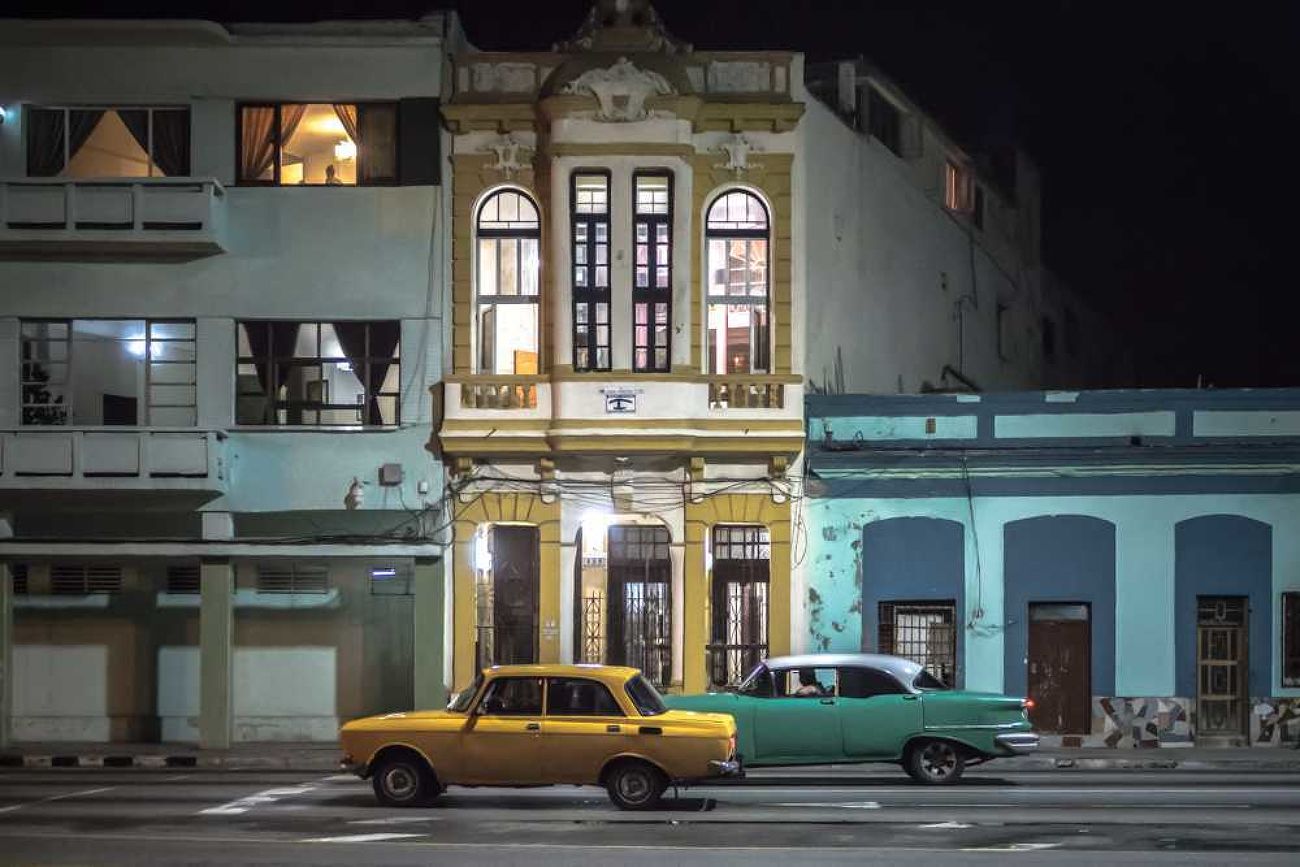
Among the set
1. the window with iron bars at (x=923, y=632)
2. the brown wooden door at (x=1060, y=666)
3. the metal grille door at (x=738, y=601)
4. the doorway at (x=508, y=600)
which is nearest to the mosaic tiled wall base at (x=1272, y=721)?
the brown wooden door at (x=1060, y=666)

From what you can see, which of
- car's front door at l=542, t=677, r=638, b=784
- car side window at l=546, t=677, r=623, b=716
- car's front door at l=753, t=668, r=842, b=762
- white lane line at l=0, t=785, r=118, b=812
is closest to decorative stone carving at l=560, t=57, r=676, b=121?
car's front door at l=753, t=668, r=842, b=762

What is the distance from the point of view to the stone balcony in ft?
96.0

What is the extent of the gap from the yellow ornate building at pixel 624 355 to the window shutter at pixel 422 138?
317 mm

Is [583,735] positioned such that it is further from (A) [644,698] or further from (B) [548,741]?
(A) [644,698]

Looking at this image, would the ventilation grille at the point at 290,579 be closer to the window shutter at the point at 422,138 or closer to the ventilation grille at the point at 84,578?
the ventilation grille at the point at 84,578

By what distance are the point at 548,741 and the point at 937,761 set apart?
205 inches

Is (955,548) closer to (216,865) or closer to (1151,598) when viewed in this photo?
(1151,598)

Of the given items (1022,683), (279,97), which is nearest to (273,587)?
(279,97)

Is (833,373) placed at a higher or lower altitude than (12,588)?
higher

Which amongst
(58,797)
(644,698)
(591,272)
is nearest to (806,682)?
(644,698)

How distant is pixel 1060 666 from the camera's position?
29453mm

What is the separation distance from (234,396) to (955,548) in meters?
11.5

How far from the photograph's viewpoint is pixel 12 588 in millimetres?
30266

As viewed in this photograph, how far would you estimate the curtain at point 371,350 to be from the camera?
1186 inches
